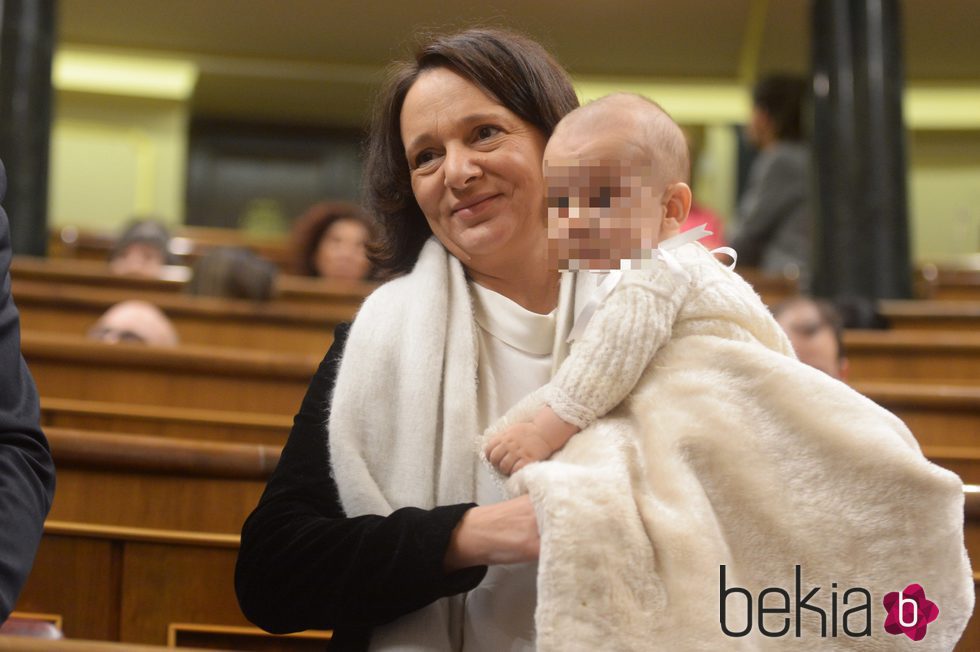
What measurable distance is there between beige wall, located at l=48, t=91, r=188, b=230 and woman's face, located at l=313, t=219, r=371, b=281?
603cm

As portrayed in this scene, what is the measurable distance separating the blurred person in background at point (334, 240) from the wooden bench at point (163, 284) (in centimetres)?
5

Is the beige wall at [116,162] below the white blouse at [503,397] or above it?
above

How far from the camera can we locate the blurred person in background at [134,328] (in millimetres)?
3203

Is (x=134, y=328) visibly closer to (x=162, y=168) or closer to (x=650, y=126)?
(x=650, y=126)

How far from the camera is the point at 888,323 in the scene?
4320mm

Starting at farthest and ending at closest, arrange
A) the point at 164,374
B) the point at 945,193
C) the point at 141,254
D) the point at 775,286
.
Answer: the point at 945,193 → the point at 775,286 → the point at 141,254 → the point at 164,374

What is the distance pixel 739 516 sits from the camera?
1075 mm

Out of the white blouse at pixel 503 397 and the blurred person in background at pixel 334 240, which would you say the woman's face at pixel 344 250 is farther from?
the white blouse at pixel 503 397

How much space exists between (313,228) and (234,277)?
75cm

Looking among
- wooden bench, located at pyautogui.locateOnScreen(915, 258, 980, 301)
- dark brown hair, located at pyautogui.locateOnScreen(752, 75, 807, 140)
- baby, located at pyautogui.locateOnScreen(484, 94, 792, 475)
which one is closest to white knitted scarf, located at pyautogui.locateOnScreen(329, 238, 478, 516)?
baby, located at pyautogui.locateOnScreen(484, 94, 792, 475)

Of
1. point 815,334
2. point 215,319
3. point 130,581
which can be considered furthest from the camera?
point 215,319

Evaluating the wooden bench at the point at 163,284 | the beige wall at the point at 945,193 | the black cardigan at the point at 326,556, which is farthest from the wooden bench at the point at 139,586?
the beige wall at the point at 945,193

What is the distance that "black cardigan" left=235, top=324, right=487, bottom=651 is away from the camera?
3.79 feet

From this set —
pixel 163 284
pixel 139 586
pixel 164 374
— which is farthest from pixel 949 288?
pixel 139 586
